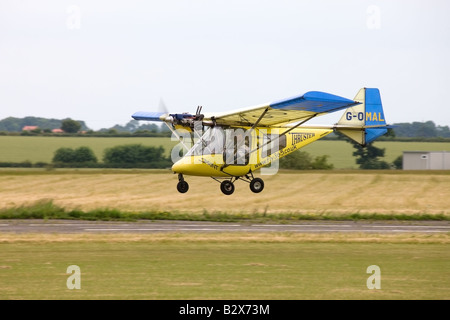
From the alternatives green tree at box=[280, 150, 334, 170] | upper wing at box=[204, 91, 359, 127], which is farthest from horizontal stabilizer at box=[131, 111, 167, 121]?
green tree at box=[280, 150, 334, 170]

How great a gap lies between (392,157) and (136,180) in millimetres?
25427

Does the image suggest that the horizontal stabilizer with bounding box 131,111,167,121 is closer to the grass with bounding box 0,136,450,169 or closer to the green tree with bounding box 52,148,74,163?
the grass with bounding box 0,136,450,169

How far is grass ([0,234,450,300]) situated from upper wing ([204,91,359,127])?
4085mm

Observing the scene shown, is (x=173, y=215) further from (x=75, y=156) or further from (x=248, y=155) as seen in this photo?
(x=75, y=156)

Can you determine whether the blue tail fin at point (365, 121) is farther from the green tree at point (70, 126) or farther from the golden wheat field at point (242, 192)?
the green tree at point (70, 126)

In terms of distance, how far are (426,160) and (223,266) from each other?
4105 cm

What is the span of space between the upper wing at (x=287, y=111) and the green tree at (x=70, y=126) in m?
44.4

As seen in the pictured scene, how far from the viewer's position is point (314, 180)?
4216 cm

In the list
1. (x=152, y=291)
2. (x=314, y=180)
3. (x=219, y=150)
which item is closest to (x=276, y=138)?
(x=219, y=150)

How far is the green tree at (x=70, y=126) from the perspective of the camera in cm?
6500

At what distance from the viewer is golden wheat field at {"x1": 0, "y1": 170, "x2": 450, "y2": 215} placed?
3384 cm

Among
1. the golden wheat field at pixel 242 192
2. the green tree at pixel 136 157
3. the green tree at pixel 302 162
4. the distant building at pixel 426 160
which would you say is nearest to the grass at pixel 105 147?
the green tree at pixel 136 157
